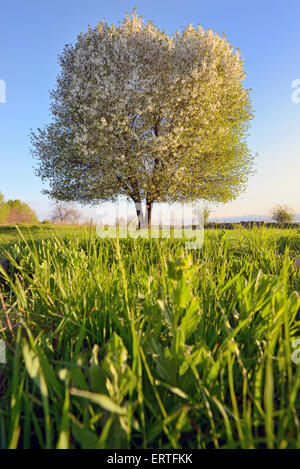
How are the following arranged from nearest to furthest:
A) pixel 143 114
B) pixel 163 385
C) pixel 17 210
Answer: pixel 163 385, pixel 143 114, pixel 17 210

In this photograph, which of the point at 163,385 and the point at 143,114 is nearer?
the point at 163,385

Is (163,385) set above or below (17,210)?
below

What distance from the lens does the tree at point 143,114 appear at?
14.5m

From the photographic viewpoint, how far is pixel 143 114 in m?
15.7

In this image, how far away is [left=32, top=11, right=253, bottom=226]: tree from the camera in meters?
14.5

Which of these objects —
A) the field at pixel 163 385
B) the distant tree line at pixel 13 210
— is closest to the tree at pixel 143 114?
the field at pixel 163 385

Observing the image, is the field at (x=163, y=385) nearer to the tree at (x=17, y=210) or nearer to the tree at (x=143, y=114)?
the tree at (x=143, y=114)

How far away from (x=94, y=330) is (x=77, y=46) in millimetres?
19185

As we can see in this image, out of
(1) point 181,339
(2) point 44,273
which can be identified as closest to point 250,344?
(1) point 181,339

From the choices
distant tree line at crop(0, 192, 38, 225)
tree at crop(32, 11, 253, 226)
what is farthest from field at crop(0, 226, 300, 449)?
distant tree line at crop(0, 192, 38, 225)

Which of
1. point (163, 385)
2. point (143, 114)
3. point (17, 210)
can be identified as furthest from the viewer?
point (17, 210)

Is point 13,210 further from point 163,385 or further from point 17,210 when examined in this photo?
point 163,385

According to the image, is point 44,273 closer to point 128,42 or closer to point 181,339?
point 181,339

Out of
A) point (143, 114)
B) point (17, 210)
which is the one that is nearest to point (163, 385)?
point (143, 114)
